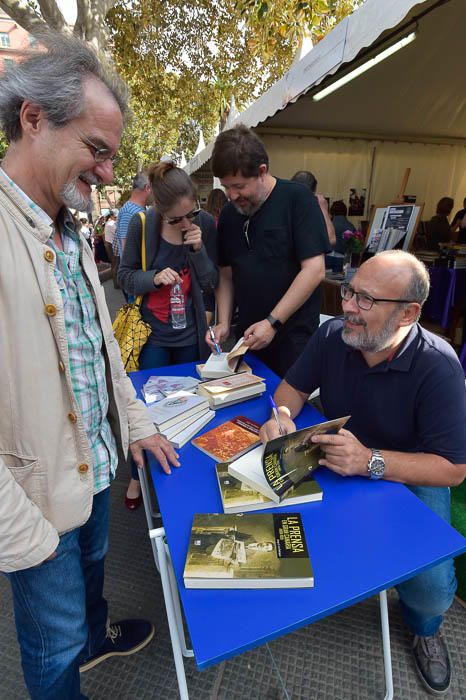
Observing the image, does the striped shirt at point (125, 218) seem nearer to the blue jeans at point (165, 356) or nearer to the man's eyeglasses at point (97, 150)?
the blue jeans at point (165, 356)

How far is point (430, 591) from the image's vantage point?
144cm

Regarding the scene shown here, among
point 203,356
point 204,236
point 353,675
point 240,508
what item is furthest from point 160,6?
point 353,675

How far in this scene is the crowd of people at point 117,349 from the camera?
87 cm

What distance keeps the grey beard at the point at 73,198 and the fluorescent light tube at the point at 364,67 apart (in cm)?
443

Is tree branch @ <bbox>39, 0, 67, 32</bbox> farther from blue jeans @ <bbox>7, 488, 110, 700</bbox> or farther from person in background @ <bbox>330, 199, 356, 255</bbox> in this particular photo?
blue jeans @ <bbox>7, 488, 110, 700</bbox>

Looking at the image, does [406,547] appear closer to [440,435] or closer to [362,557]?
[362,557]

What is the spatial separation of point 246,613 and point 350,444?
0.59m

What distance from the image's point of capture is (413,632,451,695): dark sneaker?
1.48 m

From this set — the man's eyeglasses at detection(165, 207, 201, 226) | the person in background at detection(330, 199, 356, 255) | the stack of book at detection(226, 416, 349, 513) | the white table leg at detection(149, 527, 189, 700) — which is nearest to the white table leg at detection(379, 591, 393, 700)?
the stack of book at detection(226, 416, 349, 513)

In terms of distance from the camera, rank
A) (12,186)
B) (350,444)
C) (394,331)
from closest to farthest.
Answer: (12,186), (350,444), (394,331)

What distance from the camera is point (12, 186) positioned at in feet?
2.82

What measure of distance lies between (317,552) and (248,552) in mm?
182


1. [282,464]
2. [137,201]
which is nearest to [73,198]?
[282,464]

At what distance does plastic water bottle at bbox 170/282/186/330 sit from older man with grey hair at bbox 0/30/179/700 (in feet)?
3.27
